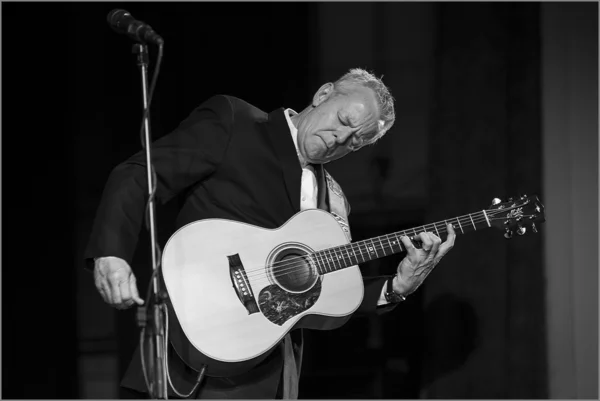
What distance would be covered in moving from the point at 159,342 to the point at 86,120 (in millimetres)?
1860

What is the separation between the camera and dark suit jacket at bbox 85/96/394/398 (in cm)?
223

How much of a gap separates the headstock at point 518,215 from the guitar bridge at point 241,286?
90cm

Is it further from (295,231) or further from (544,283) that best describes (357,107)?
(544,283)

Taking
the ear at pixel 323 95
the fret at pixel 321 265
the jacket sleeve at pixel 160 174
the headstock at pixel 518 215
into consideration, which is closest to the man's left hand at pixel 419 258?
the headstock at pixel 518 215

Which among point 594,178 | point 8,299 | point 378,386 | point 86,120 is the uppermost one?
point 86,120

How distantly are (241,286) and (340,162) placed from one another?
1423 millimetres

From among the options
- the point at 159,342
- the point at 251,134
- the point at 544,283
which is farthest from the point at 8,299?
the point at 544,283

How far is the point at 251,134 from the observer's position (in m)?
2.45

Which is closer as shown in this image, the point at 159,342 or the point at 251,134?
the point at 159,342

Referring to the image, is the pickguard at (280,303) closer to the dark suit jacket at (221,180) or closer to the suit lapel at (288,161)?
the dark suit jacket at (221,180)

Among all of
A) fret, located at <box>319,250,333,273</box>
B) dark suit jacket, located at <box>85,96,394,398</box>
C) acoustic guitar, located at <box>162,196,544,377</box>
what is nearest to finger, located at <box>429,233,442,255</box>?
acoustic guitar, located at <box>162,196,544,377</box>

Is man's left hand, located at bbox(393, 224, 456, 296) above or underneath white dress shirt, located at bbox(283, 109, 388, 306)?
underneath

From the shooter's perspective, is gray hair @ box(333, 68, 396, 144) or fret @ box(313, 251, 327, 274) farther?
gray hair @ box(333, 68, 396, 144)

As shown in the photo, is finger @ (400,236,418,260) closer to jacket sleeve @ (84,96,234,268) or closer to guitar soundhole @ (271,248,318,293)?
guitar soundhole @ (271,248,318,293)
